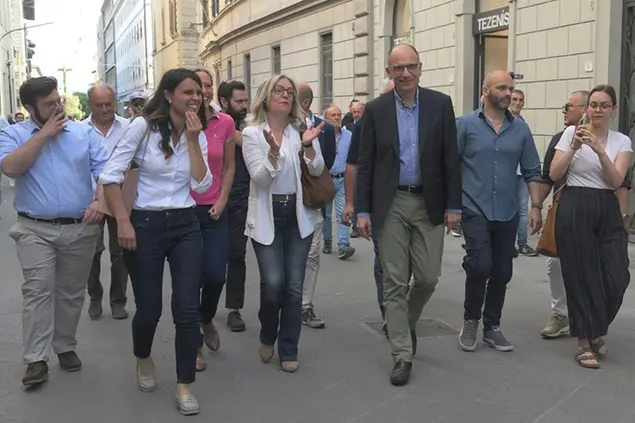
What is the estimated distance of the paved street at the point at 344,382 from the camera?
13.6 feet

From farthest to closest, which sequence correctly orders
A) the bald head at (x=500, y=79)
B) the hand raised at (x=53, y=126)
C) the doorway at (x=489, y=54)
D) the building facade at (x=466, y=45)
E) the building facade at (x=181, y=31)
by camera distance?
the building facade at (x=181, y=31), the doorway at (x=489, y=54), the building facade at (x=466, y=45), the bald head at (x=500, y=79), the hand raised at (x=53, y=126)

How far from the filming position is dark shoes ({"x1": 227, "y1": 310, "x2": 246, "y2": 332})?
5828mm

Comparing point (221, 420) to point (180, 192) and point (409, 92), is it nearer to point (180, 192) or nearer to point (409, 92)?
point (180, 192)

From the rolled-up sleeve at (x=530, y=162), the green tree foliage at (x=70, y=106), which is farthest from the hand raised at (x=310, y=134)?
the green tree foliage at (x=70, y=106)

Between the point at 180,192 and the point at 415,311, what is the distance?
177 cm

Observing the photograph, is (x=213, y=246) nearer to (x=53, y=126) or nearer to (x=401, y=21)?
(x=53, y=126)

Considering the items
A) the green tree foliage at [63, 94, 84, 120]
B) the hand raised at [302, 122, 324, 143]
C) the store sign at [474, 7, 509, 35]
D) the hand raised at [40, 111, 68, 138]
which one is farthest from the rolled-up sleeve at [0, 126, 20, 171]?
the store sign at [474, 7, 509, 35]

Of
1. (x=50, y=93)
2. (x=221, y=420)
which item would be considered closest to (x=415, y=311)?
(x=221, y=420)

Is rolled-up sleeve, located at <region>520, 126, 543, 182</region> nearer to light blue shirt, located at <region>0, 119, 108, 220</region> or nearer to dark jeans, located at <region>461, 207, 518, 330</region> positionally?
dark jeans, located at <region>461, 207, 518, 330</region>

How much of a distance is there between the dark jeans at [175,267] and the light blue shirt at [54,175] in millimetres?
661

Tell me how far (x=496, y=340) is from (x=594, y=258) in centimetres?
89

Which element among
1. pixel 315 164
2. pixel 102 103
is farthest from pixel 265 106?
pixel 102 103

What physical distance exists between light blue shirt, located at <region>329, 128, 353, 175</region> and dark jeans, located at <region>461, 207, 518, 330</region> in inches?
163

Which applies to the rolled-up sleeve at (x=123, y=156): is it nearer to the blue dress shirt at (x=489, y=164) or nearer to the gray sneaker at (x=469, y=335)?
the blue dress shirt at (x=489, y=164)
